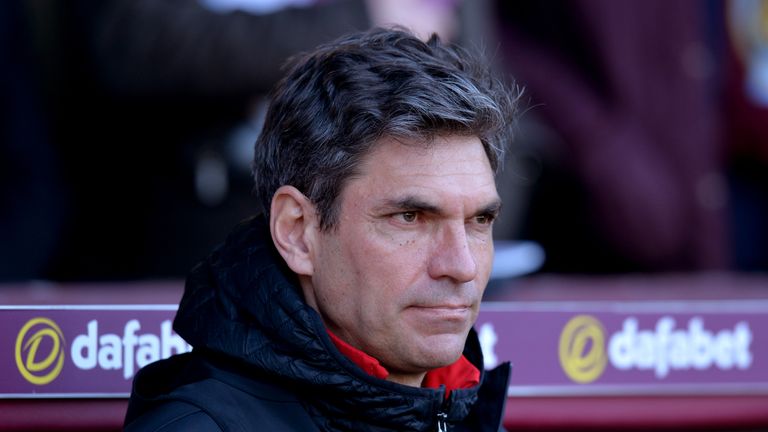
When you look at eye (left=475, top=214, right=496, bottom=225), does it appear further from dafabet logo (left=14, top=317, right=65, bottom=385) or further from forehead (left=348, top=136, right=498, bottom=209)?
dafabet logo (left=14, top=317, right=65, bottom=385)

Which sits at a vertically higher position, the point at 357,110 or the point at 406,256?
the point at 357,110

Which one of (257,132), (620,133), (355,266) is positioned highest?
(620,133)

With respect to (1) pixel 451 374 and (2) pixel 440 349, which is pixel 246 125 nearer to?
(1) pixel 451 374

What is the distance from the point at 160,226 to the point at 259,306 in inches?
49.8

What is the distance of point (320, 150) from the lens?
179 cm

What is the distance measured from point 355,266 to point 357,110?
240 millimetres

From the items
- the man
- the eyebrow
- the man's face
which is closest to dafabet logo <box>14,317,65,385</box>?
the man

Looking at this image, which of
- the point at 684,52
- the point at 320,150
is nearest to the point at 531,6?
the point at 684,52

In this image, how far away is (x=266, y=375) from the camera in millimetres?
1753

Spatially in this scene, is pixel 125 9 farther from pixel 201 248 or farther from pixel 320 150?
pixel 320 150

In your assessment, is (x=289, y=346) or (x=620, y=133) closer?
(x=289, y=346)

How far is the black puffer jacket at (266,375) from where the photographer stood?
1.71m

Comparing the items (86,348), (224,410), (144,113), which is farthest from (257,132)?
(224,410)

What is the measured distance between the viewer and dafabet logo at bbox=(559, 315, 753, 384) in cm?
240
